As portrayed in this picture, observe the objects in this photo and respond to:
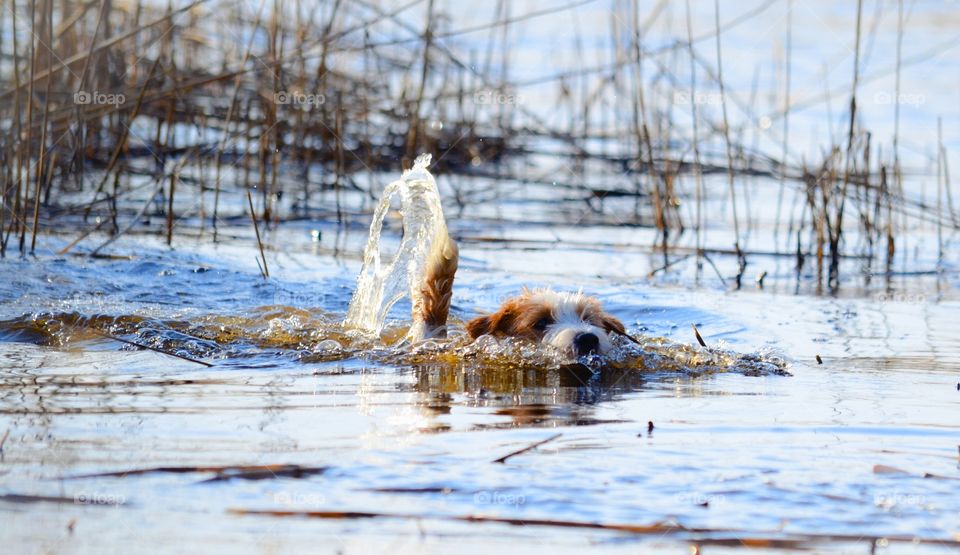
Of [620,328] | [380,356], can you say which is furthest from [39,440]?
[620,328]

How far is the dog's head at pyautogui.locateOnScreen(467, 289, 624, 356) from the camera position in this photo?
5938 mm

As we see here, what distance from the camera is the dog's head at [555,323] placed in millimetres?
5938

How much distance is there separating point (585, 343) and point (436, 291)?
2.91ft

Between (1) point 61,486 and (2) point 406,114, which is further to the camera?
(2) point 406,114

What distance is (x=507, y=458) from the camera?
3.81 metres

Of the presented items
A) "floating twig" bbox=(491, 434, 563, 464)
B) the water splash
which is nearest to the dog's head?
the water splash

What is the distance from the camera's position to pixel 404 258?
6984mm

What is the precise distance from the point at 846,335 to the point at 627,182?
642cm

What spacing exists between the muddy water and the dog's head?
0.44ft

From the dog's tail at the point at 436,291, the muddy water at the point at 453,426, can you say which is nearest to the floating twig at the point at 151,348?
the muddy water at the point at 453,426

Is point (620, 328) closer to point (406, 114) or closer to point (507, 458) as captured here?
point (507, 458)

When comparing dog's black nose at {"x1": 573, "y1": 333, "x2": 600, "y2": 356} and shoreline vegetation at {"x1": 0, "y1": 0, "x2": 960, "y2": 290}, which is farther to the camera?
shoreline vegetation at {"x1": 0, "y1": 0, "x2": 960, "y2": 290}

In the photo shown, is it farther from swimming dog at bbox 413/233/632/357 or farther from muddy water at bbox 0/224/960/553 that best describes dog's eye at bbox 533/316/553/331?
muddy water at bbox 0/224/960/553

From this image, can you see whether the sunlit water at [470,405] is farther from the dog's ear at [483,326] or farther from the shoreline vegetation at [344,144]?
the shoreline vegetation at [344,144]
